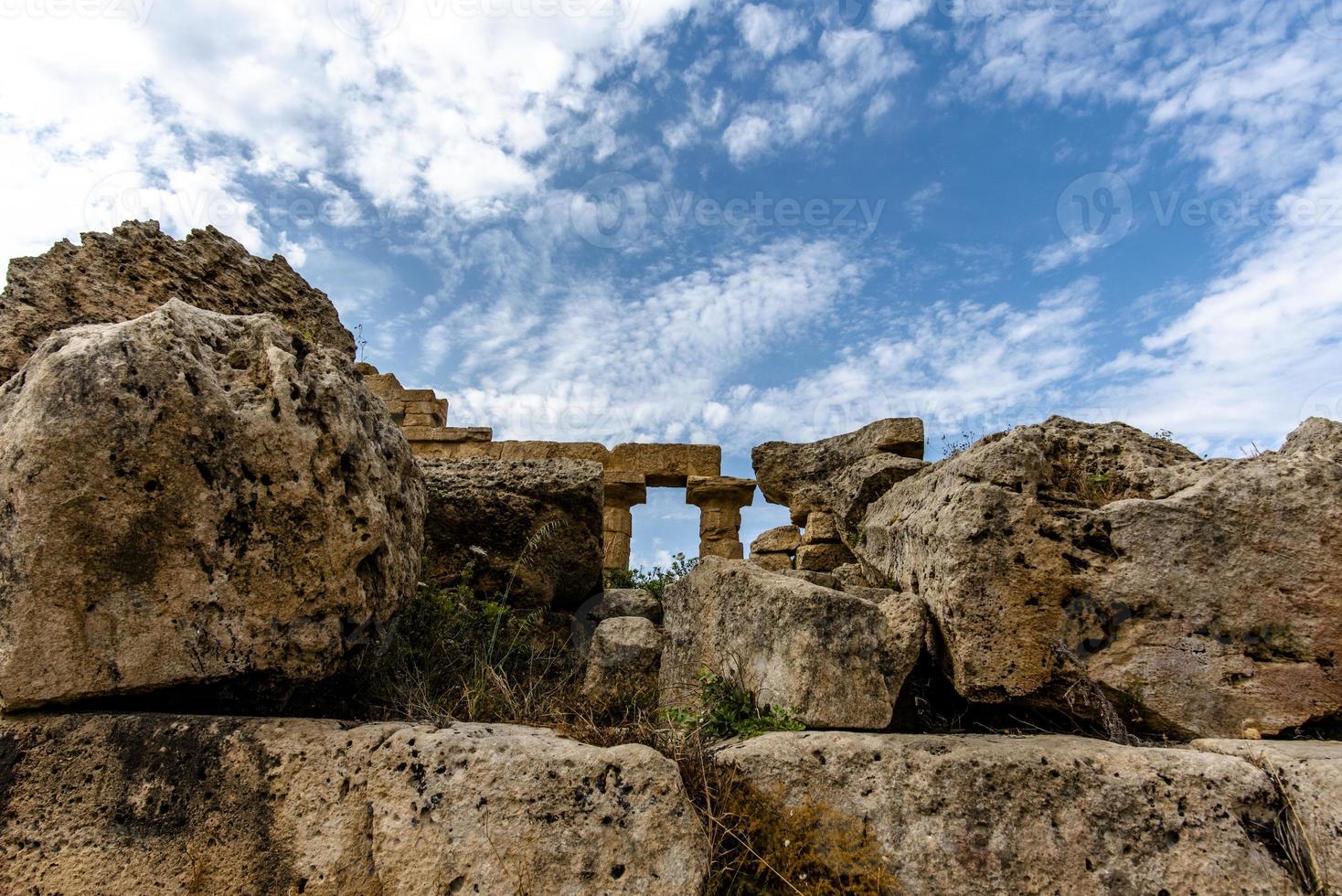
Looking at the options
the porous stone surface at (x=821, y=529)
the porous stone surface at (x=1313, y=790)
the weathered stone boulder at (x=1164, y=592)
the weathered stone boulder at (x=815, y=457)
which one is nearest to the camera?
the porous stone surface at (x=1313, y=790)

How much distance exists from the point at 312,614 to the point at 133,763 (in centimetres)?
61

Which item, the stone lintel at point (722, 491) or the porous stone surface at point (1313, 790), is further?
the stone lintel at point (722, 491)

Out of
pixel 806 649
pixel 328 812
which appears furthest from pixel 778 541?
pixel 328 812

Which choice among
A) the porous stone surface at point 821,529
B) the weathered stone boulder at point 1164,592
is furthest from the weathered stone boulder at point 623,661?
the porous stone surface at point 821,529

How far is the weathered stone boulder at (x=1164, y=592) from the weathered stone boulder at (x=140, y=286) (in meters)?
2.63

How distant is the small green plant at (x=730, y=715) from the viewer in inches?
109

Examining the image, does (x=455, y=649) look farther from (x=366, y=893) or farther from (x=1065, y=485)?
(x=1065, y=485)

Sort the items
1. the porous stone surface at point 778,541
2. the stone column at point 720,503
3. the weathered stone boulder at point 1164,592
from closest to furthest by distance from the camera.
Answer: the weathered stone boulder at point 1164,592 → the porous stone surface at point 778,541 → the stone column at point 720,503

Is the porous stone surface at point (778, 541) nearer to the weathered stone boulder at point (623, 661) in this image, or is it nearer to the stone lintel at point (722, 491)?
the stone lintel at point (722, 491)

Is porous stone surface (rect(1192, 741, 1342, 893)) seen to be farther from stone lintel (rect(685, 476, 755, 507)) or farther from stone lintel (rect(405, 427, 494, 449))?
stone lintel (rect(405, 427, 494, 449))

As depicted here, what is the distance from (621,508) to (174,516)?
9.74 meters

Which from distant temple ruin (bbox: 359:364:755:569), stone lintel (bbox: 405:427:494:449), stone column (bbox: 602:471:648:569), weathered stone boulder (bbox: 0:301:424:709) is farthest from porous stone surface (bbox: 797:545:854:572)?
stone lintel (bbox: 405:427:494:449)

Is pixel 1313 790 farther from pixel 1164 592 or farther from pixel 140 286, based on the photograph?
pixel 140 286

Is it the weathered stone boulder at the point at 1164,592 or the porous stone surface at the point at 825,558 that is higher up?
the porous stone surface at the point at 825,558
